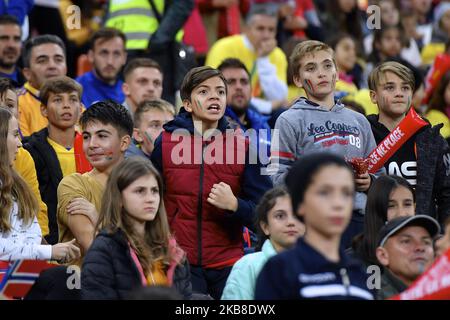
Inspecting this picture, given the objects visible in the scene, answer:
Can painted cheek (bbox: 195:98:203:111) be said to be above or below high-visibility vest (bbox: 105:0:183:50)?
below

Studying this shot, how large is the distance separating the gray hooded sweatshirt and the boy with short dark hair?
166 cm

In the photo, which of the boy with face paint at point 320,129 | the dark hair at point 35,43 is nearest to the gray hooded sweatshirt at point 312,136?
the boy with face paint at point 320,129

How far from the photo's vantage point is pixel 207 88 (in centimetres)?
818

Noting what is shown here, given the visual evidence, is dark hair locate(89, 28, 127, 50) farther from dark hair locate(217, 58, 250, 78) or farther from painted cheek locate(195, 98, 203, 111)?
painted cheek locate(195, 98, 203, 111)

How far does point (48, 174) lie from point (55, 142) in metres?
0.38

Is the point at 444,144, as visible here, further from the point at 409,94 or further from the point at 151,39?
the point at 151,39

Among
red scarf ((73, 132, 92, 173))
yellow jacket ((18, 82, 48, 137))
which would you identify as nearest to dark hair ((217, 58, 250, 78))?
yellow jacket ((18, 82, 48, 137))

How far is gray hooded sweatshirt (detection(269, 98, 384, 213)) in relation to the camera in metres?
8.05

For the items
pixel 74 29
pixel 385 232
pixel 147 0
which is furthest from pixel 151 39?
pixel 385 232

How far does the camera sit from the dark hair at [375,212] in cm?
713

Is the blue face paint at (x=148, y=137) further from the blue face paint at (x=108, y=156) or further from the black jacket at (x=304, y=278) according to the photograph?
the black jacket at (x=304, y=278)

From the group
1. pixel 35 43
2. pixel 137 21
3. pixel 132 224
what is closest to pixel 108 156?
pixel 132 224

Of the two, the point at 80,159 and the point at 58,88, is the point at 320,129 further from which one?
the point at 58,88

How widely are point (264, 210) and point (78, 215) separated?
133 cm
